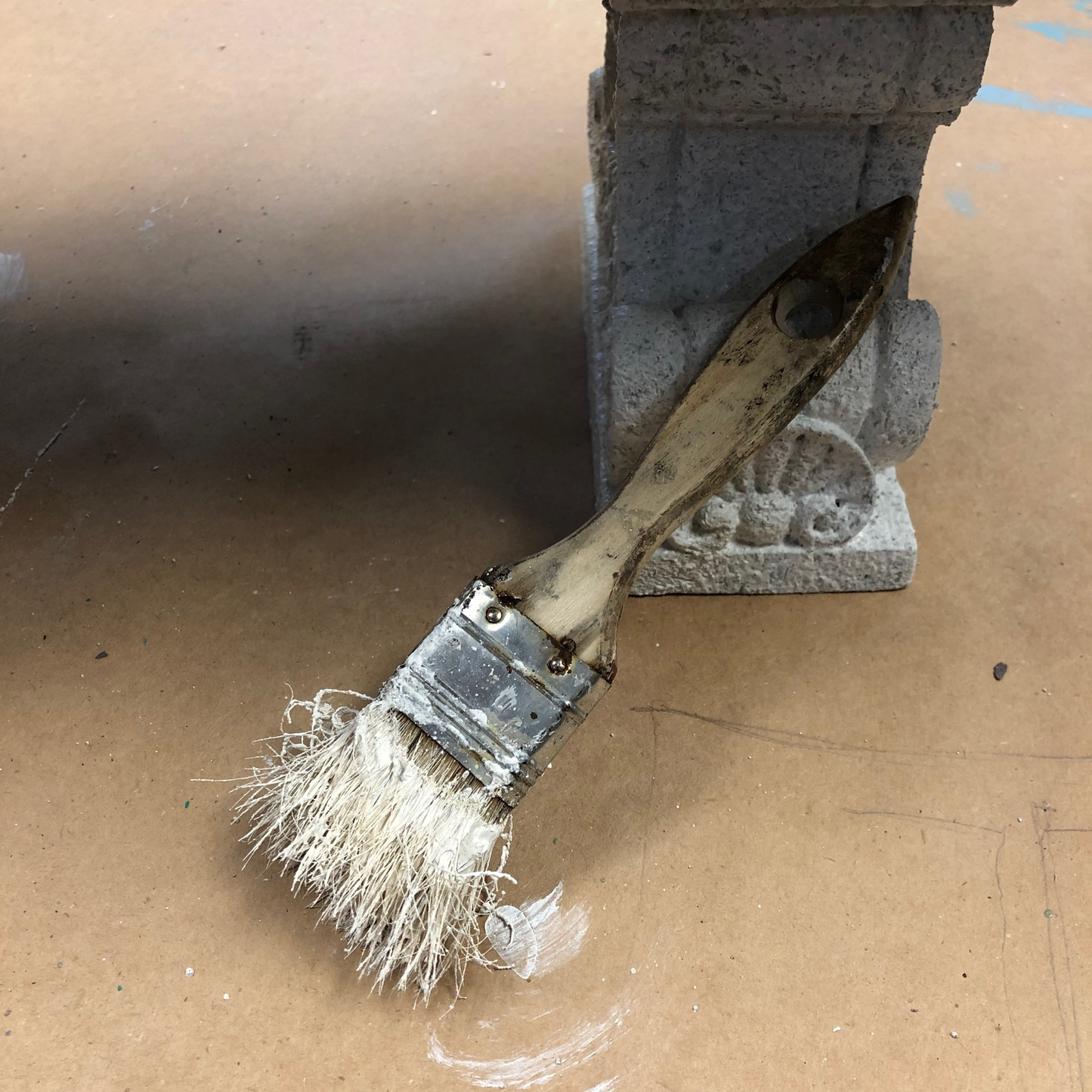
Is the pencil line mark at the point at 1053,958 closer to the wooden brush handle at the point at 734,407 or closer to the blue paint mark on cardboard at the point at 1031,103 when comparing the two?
the wooden brush handle at the point at 734,407

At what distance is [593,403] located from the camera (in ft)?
6.14

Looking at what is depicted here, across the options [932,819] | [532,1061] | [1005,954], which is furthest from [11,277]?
[1005,954]

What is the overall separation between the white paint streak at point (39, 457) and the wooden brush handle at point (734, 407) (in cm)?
112

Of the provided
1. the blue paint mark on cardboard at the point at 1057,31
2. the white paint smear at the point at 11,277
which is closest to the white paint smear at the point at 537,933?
the white paint smear at the point at 11,277

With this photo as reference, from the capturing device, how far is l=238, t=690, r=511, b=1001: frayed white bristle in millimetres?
1177

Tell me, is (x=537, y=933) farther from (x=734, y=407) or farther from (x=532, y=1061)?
(x=734, y=407)

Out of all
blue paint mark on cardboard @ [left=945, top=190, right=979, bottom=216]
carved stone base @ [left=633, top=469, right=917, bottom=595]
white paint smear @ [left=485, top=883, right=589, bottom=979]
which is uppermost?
blue paint mark on cardboard @ [left=945, top=190, right=979, bottom=216]

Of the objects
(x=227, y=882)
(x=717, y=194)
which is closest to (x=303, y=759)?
(x=227, y=882)

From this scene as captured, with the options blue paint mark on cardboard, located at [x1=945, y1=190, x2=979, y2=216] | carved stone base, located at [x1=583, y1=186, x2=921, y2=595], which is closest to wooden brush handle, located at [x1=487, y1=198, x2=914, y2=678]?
carved stone base, located at [x1=583, y1=186, x2=921, y2=595]

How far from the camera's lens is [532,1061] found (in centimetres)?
122

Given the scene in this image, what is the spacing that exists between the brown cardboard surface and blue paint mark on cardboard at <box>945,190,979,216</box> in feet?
0.06

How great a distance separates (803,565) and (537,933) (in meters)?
0.73

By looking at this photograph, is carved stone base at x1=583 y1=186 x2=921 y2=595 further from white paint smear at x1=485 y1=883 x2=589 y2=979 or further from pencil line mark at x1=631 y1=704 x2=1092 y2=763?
white paint smear at x1=485 y1=883 x2=589 y2=979

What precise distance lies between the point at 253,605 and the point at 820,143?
1143 millimetres
